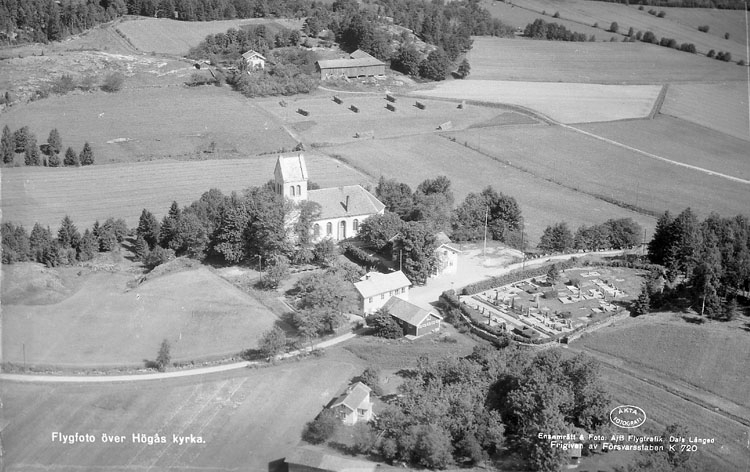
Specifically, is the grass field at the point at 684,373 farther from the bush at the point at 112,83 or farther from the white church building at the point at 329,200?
the bush at the point at 112,83


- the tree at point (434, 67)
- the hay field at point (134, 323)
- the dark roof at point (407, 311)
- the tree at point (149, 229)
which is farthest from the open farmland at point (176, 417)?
the tree at point (434, 67)

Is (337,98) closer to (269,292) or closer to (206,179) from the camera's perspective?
(206,179)

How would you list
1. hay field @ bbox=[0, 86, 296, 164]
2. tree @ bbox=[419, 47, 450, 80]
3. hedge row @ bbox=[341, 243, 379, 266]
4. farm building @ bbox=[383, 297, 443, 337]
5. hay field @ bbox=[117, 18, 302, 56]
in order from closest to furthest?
farm building @ bbox=[383, 297, 443, 337], hedge row @ bbox=[341, 243, 379, 266], hay field @ bbox=[0, 86, 296, 164], tree @ bbox=[419, 47, 450, 80], hay field @ bbox=[117, 18, 302, 56]

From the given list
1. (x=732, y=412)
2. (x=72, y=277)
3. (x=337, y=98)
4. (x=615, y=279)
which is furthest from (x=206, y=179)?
(x=732, y=412)

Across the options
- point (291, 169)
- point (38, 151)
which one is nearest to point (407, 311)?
point (291, 169)

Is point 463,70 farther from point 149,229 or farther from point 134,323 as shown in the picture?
point 134,323

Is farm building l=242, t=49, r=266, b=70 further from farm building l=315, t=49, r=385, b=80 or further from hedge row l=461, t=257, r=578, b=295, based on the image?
hedge row l=461, t=257, r=578, b=295

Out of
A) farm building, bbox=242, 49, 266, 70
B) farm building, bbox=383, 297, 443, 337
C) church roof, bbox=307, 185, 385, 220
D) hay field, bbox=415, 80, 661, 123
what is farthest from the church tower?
farm building, bbox=242, 49, 266, 70
